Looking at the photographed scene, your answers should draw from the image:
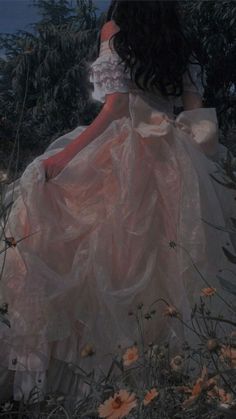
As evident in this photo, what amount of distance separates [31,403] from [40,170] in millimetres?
556

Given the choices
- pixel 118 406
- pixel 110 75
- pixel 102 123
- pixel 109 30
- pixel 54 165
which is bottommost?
pixel 118 406

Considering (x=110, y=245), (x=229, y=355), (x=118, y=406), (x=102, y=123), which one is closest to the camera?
(x=118, y=406)

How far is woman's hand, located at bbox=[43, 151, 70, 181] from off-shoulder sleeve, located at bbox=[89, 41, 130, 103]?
0.20m

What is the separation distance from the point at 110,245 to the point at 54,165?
24 centimetres

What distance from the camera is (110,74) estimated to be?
5.66ft

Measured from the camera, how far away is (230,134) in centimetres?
379

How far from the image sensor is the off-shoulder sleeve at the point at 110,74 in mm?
1725

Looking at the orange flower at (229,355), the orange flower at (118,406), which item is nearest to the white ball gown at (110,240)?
the orange flower at (229,355)

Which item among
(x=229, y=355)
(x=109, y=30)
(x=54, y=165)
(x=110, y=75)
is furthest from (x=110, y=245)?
(x=229, y=355)

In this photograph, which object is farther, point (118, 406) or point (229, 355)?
point (229, 355)

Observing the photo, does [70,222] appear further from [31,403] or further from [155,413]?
[155,413]

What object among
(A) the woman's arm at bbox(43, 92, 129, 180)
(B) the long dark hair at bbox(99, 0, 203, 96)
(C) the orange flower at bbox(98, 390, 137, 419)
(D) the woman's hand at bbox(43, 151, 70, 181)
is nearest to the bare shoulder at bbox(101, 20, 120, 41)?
(B) the long dark hair at bbox(99, 0, 203, 96)

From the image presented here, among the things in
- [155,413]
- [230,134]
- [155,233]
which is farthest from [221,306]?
[230,134]

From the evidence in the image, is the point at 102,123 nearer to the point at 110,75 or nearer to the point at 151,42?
the point at 110,75
